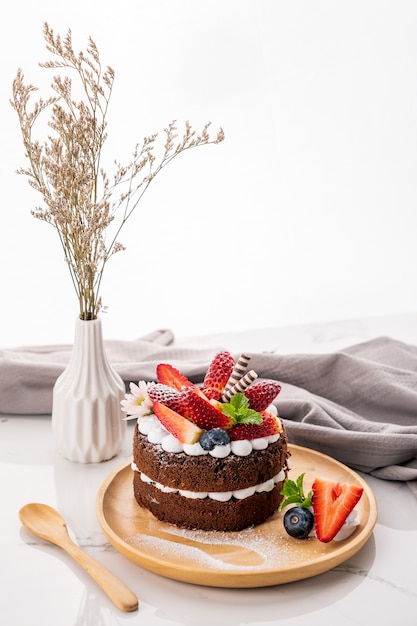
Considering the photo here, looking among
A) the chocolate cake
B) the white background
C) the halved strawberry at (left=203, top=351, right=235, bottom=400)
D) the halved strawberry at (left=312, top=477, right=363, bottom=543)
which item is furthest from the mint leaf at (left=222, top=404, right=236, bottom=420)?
the white background

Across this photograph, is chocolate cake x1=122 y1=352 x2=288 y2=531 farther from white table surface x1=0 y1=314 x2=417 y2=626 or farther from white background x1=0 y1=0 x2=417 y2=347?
white background x1=0 y1=0 x2=417 y2=347

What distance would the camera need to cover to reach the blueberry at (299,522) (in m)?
1.75

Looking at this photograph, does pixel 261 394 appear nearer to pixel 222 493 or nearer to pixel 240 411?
pixel 240 411

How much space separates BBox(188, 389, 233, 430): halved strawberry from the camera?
1.80 metres

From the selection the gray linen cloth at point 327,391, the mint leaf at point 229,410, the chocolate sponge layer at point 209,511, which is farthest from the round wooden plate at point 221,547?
the mint leaf at point 229,410

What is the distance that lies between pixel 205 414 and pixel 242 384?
106mm

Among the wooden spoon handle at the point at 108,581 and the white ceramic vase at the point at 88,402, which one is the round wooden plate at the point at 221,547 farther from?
the white ceramic vase at the point at 88,402

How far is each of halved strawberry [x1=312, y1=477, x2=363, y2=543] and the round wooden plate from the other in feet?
0.12

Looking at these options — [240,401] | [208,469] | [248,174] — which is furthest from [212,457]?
[248,174]

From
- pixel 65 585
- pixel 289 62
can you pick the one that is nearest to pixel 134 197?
pixel 289 62

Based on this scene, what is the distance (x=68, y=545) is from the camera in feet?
5.68

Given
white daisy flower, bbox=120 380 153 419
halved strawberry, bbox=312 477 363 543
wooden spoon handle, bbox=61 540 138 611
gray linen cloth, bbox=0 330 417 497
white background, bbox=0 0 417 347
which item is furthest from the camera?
white background, bbox=0 0 417 347

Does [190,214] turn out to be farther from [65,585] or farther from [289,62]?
[65,585]

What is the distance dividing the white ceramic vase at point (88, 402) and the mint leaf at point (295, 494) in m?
0.51
